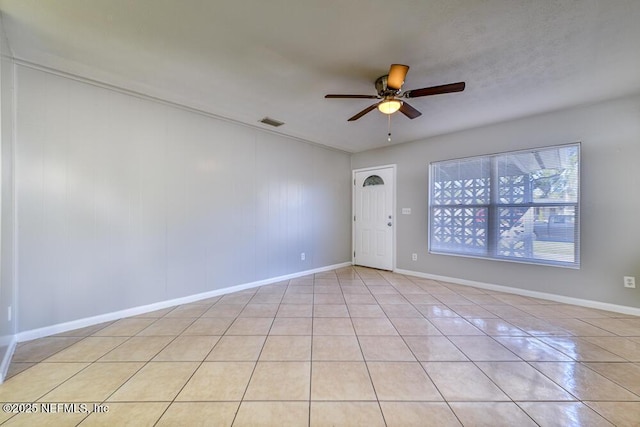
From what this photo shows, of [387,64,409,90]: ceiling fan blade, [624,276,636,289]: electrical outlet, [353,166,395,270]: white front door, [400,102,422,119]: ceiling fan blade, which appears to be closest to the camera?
[387,64,409,90]: ceiling fan blade

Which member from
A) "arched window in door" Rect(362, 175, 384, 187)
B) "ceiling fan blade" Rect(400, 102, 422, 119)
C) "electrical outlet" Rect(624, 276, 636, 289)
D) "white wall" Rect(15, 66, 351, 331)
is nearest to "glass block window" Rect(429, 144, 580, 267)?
"electrical outlet" Rect(624, 276, 636, 289)

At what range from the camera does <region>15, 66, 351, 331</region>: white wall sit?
7.28ft

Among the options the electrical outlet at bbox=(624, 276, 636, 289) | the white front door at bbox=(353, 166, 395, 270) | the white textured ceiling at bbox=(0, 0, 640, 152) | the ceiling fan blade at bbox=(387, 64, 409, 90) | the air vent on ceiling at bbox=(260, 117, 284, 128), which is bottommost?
the electrical outlet at bbox=(624, 276, 636, 289)

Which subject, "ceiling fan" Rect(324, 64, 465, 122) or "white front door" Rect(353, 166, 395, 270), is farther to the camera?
"white front door" Rect(353, 166, 395, 270)

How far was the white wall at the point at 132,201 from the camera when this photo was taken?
222cm

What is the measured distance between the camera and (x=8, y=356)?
73.3 inches

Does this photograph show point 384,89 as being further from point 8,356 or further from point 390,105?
point 8,356

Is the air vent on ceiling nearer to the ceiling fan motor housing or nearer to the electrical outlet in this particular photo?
the ceiling fan motor housing

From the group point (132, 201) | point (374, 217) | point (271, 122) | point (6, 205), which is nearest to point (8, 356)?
point (6, 205)

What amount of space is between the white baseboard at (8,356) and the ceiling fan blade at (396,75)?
139 inches

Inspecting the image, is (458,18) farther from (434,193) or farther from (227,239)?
(227,239)

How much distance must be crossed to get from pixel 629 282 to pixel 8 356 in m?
5.96

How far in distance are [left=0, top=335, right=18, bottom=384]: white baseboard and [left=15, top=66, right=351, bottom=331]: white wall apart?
0.47 ft

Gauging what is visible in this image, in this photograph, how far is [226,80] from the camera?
2.45 m
